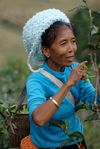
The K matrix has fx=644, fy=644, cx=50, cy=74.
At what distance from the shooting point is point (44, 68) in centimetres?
406

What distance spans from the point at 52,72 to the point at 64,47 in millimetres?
226

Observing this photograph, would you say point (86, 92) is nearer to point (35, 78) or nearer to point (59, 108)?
point (59, 108)

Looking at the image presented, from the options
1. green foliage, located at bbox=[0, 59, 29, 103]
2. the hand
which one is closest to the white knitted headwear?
the hand

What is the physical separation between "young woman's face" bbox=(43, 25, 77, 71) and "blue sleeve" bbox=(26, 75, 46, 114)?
0.61 feet

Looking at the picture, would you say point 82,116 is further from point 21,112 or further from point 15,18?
point 15,18

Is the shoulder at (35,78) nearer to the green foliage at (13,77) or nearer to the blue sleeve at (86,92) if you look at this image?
the blue sleeve at (86,92)

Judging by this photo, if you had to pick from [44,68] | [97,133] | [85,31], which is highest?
[85,31]

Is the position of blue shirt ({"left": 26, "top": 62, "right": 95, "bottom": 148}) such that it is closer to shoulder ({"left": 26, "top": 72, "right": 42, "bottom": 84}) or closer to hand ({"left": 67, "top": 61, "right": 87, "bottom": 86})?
Result: shoulder ({"left": 26, "top": 72, "right": 42, "bottom": 84})

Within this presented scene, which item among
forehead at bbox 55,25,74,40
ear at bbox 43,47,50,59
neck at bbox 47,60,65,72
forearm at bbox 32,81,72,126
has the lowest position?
forearm at bbox 32,81,72,126

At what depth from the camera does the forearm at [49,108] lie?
364 centimetres

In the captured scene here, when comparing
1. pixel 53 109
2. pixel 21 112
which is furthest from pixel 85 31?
pixel 53 109

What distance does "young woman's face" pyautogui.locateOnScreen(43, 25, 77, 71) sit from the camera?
12.7 ft

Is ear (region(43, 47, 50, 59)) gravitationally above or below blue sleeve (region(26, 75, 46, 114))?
above

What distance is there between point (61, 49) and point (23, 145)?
69 centimetres
